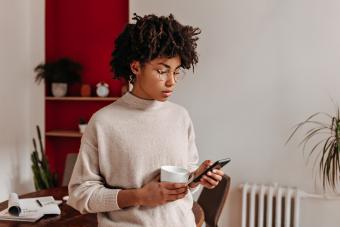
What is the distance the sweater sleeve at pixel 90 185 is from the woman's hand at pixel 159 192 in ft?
0.23

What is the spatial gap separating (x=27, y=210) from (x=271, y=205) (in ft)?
5.41

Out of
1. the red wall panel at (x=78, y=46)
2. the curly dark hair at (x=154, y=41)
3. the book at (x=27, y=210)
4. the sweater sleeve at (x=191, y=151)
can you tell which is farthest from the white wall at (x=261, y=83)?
the curly dark hair at (x=154, y=41)

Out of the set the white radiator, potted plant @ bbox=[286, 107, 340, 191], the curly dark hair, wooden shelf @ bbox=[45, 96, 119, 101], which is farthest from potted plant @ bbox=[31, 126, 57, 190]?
the curly dark hair

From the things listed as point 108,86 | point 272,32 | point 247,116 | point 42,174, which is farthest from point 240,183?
point 42,174

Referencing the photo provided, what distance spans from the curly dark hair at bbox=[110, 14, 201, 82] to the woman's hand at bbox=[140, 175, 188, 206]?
0.32m

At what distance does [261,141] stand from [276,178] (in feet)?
0.95

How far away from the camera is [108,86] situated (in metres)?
3.49

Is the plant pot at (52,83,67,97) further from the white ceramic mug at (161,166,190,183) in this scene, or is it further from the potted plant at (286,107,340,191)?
the white ceramic mug at (161,166,190,183)

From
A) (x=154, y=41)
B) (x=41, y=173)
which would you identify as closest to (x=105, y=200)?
(x=154, y=41)

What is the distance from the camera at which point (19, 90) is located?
3.51 meters

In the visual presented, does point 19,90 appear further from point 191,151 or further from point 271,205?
point 191,151

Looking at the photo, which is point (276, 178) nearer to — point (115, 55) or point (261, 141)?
point (261, 141)

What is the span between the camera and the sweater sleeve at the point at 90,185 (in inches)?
37.7

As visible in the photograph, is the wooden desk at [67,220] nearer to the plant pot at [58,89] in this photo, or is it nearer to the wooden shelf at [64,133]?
the wooden shelf at [64,133]
